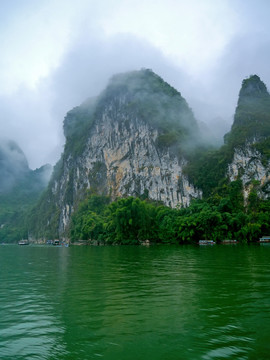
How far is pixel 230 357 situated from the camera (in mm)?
5660

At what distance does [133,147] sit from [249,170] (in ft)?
146

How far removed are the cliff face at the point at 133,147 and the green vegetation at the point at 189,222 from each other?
17676 mm

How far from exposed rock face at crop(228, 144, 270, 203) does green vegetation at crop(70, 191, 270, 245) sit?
2921 millimetres

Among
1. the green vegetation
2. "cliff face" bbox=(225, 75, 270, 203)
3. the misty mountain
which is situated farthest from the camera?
the misty mountain

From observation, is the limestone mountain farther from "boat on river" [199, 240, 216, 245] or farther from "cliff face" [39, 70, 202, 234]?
"boat on river" [199, 240, 216, 245]

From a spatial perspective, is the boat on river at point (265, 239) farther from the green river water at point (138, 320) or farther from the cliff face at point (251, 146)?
the green river water at point (138, 320)

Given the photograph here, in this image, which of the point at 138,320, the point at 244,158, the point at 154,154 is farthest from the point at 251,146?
the point at 138,320

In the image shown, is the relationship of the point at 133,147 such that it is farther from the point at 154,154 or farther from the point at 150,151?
the point at 154,154

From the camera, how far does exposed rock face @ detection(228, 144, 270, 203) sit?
72.7 m

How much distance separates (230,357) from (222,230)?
60.2 meters

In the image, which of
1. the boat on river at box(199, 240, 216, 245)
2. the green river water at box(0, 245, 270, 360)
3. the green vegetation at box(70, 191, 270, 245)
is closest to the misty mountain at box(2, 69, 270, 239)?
the green vegetation at box(70, 191, 270, 245)

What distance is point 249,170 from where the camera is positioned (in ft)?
252

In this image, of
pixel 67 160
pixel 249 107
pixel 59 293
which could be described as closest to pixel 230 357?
pixel 59 293

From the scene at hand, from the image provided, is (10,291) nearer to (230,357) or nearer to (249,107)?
(230,357)
